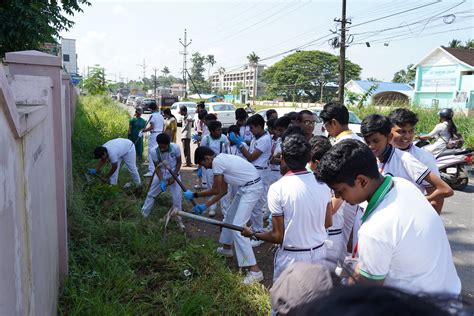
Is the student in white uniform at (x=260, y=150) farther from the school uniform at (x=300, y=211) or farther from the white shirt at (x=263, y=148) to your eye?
the school uniform at (x=300, y=211)

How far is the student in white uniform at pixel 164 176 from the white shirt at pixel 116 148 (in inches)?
36.0

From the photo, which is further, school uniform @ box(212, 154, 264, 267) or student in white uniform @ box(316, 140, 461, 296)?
school uniform @ box(212, 154, 264, 267)

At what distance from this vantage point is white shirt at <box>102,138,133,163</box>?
636cm

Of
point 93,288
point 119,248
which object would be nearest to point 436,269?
point 93,288

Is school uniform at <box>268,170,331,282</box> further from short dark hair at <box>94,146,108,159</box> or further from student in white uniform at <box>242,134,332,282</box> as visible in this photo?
short dark hair at <box>94,146,108,159</box>

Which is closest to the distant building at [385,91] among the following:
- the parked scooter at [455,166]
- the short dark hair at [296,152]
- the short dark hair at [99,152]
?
the parked scooter at [455,166]

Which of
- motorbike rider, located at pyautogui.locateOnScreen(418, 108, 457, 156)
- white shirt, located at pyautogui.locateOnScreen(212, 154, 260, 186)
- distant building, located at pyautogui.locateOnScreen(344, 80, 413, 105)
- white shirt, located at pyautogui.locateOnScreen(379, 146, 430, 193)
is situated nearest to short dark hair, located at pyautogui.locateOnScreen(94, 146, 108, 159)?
white shirt, located at pyautogui.locateOnScreen(212, 154, 260, 186)

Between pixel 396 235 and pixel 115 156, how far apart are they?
5.63m

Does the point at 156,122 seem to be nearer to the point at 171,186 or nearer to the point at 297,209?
the point at 171,186

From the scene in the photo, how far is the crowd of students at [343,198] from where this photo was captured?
1.51 metres

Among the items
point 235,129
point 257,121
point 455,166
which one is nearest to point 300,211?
point 257,121

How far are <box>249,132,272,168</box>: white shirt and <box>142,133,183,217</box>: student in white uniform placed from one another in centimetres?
121

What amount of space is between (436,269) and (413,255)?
0.13 m

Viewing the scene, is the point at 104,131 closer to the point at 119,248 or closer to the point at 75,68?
the point at 119,248
